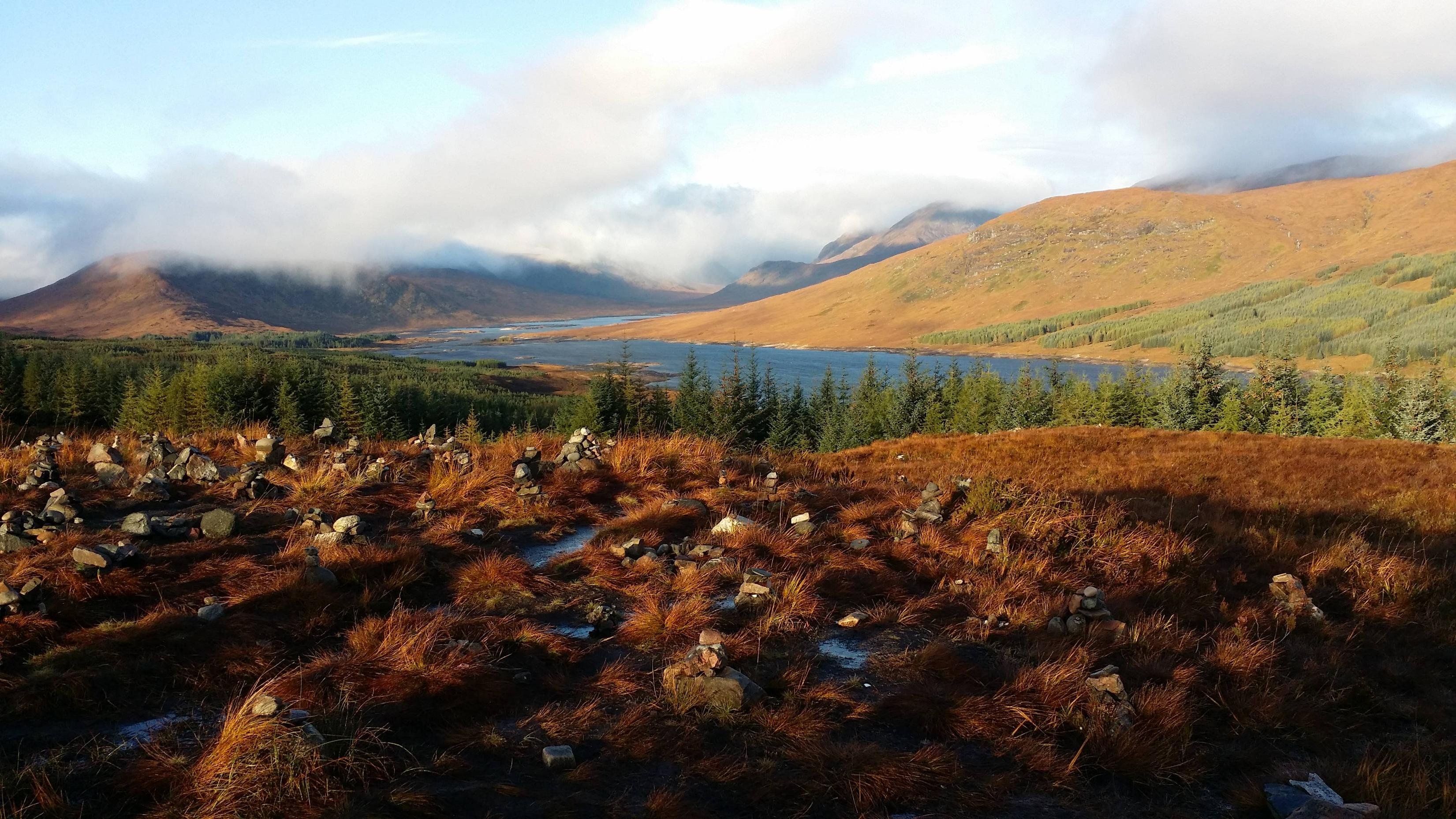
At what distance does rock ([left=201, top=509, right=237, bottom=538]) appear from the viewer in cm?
731

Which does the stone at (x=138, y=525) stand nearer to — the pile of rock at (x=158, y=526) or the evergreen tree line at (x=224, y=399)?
the pile of rock at (x=158, y=526)

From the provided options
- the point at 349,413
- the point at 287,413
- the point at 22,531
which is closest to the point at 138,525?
the point at 22,531

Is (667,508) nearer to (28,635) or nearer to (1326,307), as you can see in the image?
(28,635)

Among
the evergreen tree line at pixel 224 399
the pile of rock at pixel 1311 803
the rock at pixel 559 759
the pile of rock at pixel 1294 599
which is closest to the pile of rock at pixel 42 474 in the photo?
the rock at pixel 559 759

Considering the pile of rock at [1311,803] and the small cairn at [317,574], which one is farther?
the small cairn at [317,574]

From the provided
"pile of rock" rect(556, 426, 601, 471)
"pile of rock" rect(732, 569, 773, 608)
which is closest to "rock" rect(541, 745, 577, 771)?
"pile of rock" rect(732, 569, 773, 608)

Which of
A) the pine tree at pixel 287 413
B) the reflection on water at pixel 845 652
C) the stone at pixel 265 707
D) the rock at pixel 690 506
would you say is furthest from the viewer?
the pine tree at pixel 287 413

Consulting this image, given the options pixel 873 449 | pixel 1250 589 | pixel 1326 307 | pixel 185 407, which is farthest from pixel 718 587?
pixel 1326 307

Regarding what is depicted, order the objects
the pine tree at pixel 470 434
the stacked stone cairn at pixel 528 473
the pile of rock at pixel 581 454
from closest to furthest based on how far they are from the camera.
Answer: the stacked stone cairn at pixel 528 473 → the pile of rock at pixel 581 454 → the pine tree at pixel 470 434

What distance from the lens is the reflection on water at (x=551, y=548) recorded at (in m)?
7.73

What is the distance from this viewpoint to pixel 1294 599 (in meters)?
7.28

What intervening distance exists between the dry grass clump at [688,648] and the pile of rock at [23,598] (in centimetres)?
14

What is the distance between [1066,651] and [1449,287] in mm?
249661

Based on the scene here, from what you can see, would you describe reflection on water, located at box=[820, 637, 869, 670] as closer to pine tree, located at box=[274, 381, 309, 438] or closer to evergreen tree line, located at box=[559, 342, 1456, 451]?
evergreen tree line, located at box=[559, 342, 1456, 451]
